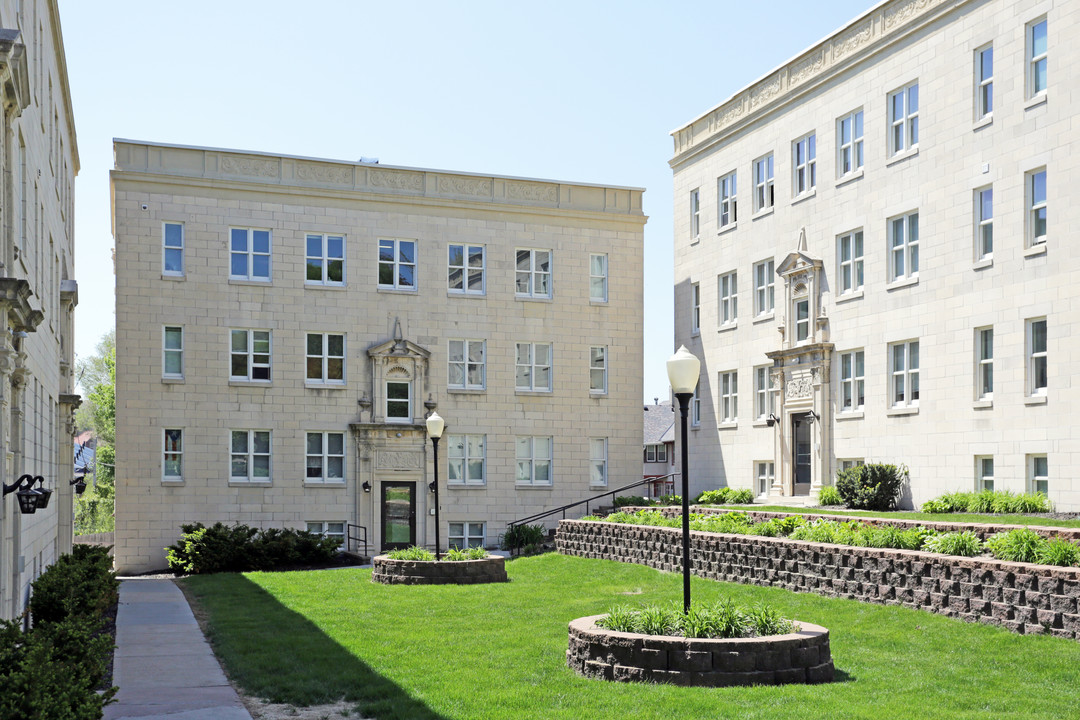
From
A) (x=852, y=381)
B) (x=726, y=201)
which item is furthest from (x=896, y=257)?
(x=726, y=201)

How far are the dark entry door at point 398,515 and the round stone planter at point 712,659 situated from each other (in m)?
25.3

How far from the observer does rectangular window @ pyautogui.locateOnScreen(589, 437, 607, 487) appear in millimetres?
38688

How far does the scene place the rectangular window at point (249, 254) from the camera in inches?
1375

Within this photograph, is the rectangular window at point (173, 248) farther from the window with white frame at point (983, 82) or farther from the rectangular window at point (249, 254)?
the window with white frame at point (983, 82)

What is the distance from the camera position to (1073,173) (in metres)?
22.6

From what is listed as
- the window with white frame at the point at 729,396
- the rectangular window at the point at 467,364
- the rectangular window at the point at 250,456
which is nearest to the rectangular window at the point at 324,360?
the rectangular window at the point at 250,456

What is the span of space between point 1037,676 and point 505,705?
204 inches

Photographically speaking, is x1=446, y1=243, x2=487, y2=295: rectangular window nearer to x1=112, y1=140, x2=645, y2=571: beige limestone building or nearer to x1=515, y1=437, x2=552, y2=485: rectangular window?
x1=112, y1=140, x2=645, y2=571: beige limestone building

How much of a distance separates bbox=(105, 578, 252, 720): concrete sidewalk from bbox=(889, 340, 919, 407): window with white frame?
58.4 ft

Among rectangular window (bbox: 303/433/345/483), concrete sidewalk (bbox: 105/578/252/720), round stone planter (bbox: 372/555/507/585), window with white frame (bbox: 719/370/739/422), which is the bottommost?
round stone planter (bbox: 372/555/507/585)

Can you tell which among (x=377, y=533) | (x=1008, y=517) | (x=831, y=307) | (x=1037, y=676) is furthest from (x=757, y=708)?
(x=377, y=533)

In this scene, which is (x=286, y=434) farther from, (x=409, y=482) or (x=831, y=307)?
(x=831, y=307)

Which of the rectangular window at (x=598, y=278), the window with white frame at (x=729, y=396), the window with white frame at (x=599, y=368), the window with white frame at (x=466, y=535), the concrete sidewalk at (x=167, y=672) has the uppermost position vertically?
the rectangular window at (x=598, y=278)

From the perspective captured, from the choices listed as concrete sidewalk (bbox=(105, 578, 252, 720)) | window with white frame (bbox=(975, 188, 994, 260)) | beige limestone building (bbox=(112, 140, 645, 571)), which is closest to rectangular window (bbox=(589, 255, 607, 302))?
beige limestone building (bbox=(112, 140, 645, 571))
